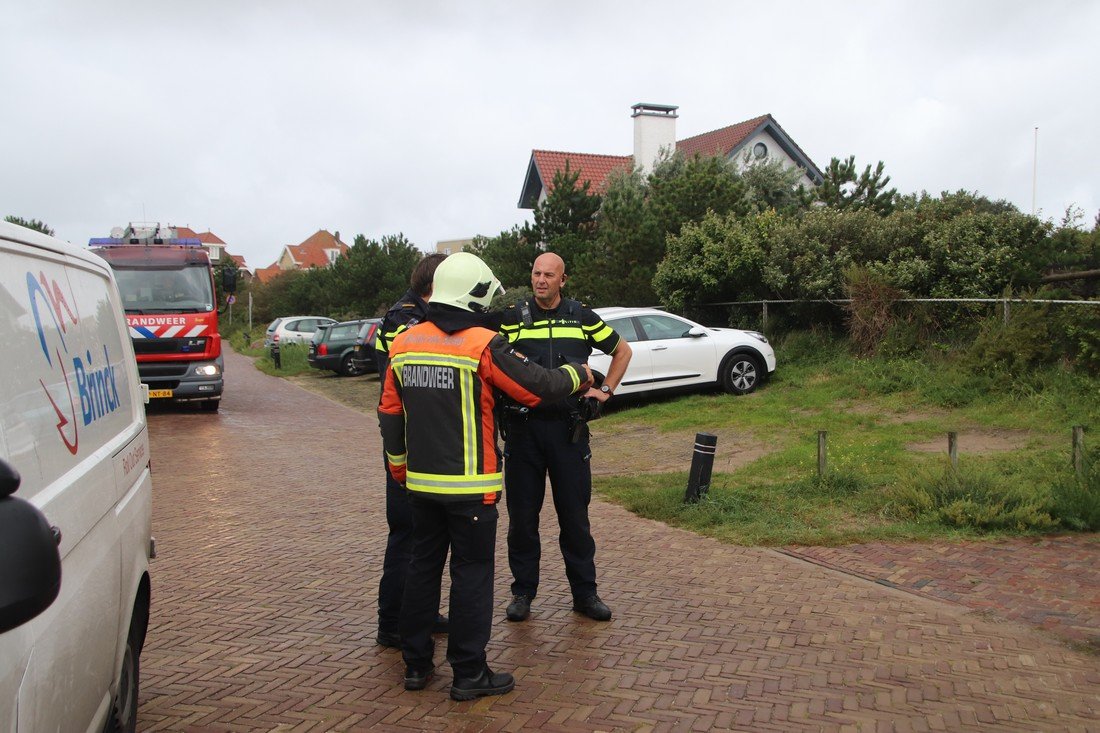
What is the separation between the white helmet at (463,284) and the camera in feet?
13.6

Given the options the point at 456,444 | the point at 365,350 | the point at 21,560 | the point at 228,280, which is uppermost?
the point at 228,280

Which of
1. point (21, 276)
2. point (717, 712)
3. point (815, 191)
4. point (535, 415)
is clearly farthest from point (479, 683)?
point (815, 191)

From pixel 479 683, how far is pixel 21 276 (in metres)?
2.54

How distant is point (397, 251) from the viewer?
4312 centimetres

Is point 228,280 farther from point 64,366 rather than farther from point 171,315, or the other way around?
point 64,366

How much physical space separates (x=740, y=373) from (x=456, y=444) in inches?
438

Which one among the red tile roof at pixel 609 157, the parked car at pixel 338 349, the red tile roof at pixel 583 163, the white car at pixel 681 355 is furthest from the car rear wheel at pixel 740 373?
the red tile roof at pixel 583 163

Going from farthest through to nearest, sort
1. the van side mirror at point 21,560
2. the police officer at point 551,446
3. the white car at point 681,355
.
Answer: the white car at point 681,355 < the police officer at point 551,446 < the van side mirror at point 21,560

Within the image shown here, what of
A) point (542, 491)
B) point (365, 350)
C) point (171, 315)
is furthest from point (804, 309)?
point (365, 350)

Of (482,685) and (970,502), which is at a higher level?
(970,502)

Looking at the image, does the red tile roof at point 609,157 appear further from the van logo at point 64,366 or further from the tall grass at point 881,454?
the van logo at point 64,366

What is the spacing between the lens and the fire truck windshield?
50.0 ft

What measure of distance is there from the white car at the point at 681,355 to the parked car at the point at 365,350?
1131 centimetres

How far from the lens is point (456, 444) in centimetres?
414
